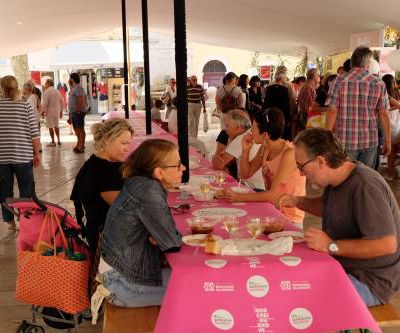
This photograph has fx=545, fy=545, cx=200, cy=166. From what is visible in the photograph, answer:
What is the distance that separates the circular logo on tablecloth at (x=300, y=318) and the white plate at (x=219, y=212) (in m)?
0.82

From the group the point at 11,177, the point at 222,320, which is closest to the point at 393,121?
the point at 11,177

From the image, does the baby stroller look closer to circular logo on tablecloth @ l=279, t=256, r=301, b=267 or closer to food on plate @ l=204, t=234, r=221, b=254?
food on plate @ l=204, t=234, r=221, b=254

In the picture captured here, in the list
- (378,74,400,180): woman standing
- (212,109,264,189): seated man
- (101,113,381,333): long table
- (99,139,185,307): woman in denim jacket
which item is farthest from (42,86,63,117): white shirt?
(101,113,381,333): long table

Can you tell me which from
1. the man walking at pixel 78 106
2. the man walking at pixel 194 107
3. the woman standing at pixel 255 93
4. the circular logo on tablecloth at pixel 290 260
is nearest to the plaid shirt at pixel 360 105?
the circular logo on tablecloth at pixel 290 260

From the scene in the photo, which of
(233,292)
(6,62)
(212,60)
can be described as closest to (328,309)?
(233,292)

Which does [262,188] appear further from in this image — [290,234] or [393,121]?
[393,121]

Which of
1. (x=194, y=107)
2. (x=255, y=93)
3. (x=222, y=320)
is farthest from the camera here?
(x=194, y=107)

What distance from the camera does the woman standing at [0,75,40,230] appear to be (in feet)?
15.9

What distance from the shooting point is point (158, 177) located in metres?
2.25

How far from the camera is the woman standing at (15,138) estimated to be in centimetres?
484

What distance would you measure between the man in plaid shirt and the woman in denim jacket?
9.59ft

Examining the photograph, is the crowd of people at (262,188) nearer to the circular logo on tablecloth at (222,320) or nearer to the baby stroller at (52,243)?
the baby stroller at (52,243)

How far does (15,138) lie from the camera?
4.86 meters

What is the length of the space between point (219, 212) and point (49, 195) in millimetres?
4467
